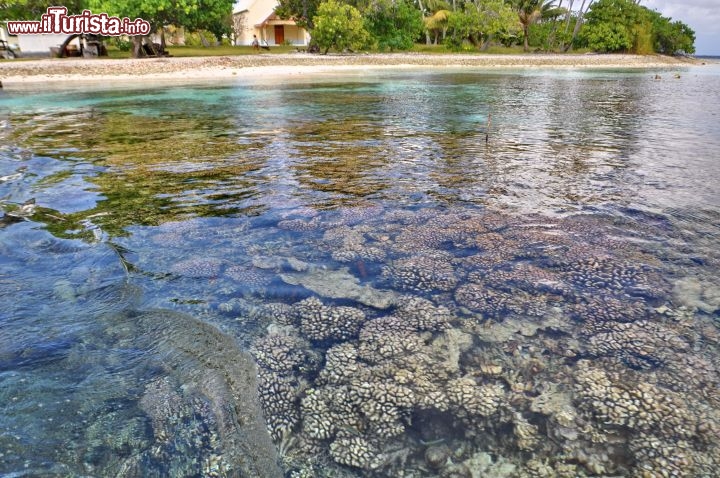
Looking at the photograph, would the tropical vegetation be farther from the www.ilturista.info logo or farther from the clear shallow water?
the clear shallow water

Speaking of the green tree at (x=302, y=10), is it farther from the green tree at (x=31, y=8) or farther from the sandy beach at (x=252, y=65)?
the green tree at (x=31, y=8)

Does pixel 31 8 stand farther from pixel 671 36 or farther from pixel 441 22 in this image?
pixel 671 36

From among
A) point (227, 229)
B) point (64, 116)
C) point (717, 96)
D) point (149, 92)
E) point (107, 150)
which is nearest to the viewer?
point (227, 229)

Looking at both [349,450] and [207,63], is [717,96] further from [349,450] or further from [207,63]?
[207,63]

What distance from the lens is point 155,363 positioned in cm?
379

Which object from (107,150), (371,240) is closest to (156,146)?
(107,150)

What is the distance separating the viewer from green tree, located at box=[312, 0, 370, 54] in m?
50.6

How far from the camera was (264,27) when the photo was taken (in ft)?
249

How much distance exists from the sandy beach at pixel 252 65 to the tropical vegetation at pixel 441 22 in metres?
4.11

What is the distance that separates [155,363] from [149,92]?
100ft

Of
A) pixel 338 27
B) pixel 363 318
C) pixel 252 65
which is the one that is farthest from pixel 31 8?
pixel 363 318

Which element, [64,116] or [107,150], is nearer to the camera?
[107,150]

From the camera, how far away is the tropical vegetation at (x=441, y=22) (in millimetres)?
43375

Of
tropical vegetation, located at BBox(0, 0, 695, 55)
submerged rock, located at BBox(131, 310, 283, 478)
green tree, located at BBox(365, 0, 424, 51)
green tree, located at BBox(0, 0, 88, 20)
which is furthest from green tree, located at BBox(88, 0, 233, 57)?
submerged rock, located at BBox(131, 310, 283, 478)
